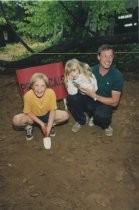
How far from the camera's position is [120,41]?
870 cm

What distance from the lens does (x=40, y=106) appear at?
426 centimetres

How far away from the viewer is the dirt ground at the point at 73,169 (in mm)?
3320

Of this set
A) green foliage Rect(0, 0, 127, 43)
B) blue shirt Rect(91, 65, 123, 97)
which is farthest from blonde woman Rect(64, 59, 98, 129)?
green foliage Rect(0, 0, 127, 43)

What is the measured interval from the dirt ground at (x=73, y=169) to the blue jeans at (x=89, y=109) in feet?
0.72

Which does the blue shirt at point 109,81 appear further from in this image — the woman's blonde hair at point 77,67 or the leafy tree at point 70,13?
the leafy tree at point 70,13

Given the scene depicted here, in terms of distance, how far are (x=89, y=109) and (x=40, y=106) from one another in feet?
2.91

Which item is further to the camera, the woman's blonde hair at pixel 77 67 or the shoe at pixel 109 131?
the shoe at pixel 109 131

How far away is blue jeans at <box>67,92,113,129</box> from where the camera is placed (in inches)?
175

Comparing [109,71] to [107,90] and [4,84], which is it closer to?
[107,90]

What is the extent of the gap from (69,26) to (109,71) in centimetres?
632

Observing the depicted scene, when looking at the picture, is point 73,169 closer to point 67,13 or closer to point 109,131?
point 109,131

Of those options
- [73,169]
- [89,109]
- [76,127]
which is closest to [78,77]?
[89,109]

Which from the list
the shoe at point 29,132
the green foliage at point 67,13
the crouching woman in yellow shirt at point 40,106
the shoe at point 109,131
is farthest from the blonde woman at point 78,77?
the green foliage at point 67,13

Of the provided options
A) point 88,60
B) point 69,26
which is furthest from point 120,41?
point 69,26
